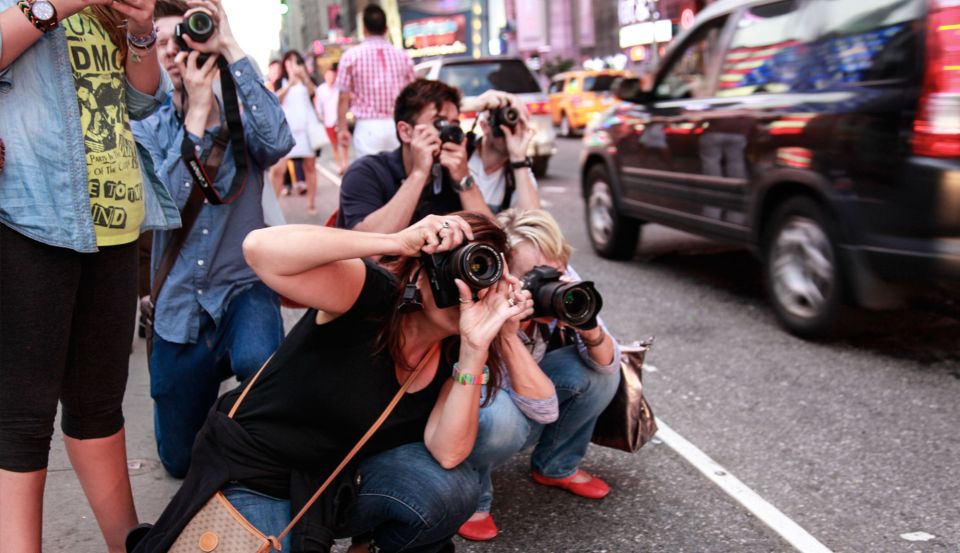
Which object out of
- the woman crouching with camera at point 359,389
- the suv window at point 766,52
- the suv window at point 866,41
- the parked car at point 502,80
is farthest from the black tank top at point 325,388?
the parked car at point 502,80

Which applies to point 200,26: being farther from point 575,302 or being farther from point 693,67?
point 693,67

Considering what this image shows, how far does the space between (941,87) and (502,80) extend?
26.7 feet

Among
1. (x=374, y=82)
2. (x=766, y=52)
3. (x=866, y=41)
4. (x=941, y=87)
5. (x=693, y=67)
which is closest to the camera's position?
(x=941, y=87)

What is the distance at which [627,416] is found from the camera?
3.33 m

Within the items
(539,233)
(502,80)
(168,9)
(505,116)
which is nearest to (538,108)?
(502,80)

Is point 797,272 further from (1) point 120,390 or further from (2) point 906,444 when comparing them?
(1) point 120,390

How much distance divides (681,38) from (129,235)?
193 inches

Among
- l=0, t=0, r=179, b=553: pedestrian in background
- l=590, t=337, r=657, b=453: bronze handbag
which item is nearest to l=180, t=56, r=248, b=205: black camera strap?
l=0, t=0, r=179, b=553: pedestrian in background

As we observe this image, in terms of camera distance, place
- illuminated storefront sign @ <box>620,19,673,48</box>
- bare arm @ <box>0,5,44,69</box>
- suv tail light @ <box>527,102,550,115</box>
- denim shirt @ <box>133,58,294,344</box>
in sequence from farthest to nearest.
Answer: illuminated storefront sign @ <box>620,19,673,48</box>
suv tail light @ <box>527,102,550,115</box>
denim shirt @ <box>133,58,294,344</box>
bare arm @ <box>0,5,44,69</box>

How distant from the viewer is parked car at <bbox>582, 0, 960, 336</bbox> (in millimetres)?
4258

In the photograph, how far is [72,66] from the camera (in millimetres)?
2295

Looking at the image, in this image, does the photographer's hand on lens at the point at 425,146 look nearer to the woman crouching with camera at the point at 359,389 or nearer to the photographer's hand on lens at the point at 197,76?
the photographer's hand on lens at the point at 197,76

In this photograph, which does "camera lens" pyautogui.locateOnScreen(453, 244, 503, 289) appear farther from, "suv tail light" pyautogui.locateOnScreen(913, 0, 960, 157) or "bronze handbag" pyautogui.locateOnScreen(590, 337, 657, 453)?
"suv tail light" pyautogui.locateOnScreen(913, 0, 960, 157)

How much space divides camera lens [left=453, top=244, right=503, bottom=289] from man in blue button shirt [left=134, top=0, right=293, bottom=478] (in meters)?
1.26
